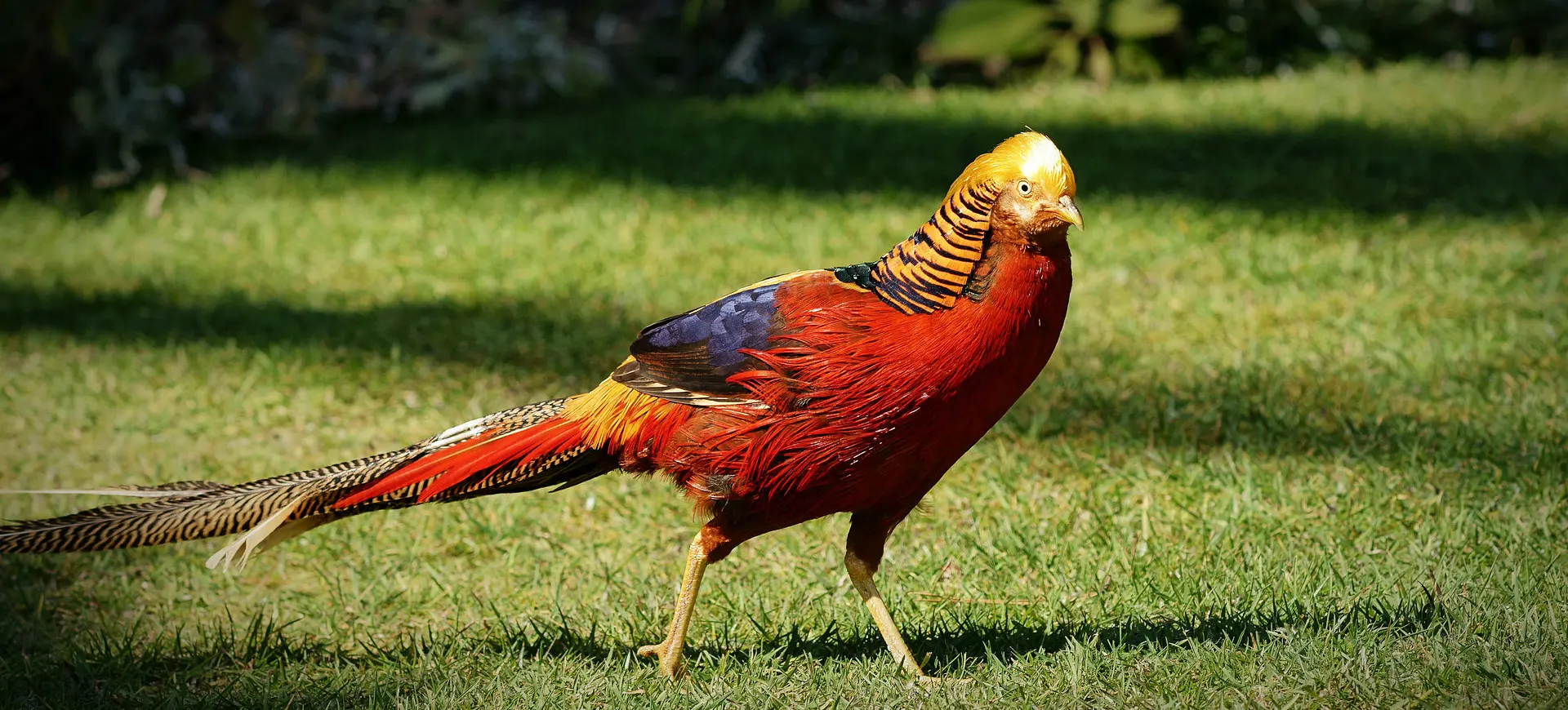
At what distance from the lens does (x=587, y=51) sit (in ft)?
29.2

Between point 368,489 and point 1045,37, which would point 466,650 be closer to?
point 368,489

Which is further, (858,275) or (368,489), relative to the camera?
(368,489)

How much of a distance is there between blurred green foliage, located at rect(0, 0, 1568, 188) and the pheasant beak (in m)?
5.92

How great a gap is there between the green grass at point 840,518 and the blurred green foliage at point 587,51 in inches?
11.9

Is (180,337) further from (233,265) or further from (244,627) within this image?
(244,627)

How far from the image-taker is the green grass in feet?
10.2

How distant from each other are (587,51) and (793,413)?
21.2 feet

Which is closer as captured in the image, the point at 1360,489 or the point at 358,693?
the point at 358,693

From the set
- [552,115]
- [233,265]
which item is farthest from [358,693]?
[552,115]

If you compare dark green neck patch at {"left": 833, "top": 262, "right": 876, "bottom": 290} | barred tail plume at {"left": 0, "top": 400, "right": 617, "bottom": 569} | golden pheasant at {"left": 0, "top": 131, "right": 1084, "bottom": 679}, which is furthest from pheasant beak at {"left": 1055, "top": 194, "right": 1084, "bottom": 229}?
barred tail plume at {"left": 0, "top": 400, "right": 617, "bottom": 569}

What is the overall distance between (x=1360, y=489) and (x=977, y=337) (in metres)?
1.61

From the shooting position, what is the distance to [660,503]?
13.6 feet

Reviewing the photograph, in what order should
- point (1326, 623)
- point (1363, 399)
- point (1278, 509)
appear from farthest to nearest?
point (1363, 399) → point (1278, 509) → point (1326, 623)

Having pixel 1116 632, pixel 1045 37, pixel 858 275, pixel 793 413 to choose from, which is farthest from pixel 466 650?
pixel 1045 37
